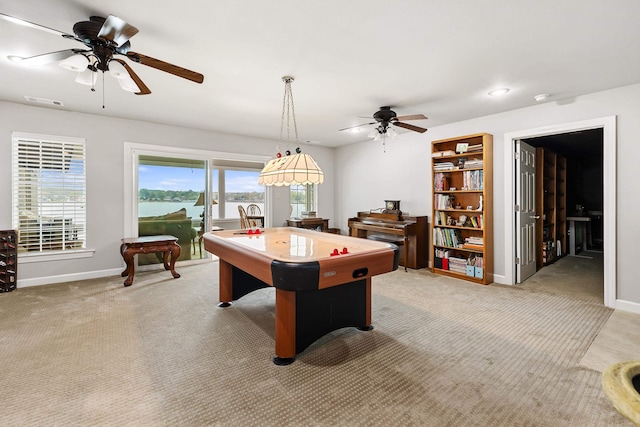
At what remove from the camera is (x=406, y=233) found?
4.88m

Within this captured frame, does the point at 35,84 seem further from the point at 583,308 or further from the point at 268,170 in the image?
the point at 583,308

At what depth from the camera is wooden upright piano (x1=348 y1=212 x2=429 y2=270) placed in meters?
4.95

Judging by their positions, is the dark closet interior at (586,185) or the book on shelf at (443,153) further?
the dark closet interior at (586,185)

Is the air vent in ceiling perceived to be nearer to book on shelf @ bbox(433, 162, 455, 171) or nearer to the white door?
book on shelf @ bbox(433, 162, 455, 171)

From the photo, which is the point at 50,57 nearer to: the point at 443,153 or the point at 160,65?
the point at 160,65

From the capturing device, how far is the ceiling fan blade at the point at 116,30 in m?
1.70

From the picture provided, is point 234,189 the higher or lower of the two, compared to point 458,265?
higher

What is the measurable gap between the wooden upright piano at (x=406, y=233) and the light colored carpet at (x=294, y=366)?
1.53 meters

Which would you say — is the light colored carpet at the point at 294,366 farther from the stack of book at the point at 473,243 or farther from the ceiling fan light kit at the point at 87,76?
the ceiling fan light kit at the point at 87,76

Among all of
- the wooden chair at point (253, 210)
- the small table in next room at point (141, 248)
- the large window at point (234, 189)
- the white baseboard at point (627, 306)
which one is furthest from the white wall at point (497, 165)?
the small table in next room at point (141, 248)

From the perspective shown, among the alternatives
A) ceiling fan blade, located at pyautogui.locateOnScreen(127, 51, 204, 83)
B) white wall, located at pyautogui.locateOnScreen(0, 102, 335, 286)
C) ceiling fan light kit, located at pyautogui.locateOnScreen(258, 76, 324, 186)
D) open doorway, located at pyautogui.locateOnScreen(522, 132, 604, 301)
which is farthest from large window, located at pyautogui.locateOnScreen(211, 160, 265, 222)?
open doorway, located at pyautogui.locateOnScreen(522, 132, 604, 301)

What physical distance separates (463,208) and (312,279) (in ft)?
12.2

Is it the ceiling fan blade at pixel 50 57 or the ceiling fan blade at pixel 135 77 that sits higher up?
the ceiling fan blade at pixel 50 57

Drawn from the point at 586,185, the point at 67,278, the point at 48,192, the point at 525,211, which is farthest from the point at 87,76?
the point at 586,185
